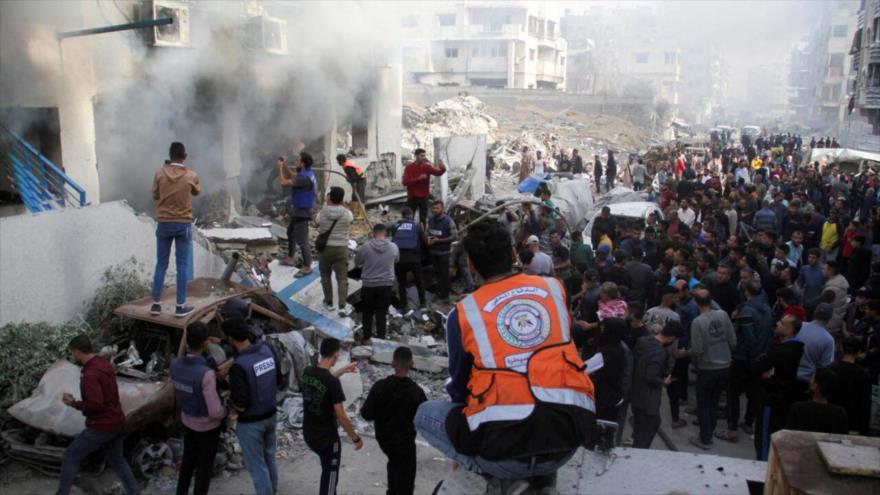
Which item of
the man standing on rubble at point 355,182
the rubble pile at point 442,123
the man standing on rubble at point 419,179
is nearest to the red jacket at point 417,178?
the man standing on rubble at point 419,179

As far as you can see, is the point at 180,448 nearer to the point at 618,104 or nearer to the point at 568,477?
the point at 568,477

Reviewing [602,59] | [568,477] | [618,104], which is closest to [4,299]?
[568,477]

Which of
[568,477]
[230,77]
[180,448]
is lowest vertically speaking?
[180,448]

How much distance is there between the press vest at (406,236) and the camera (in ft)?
27.5

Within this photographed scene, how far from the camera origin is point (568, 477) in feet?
9.69

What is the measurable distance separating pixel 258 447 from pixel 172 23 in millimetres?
8696

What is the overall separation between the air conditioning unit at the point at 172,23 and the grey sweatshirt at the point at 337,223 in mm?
5286

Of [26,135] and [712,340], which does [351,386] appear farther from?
[26,135]

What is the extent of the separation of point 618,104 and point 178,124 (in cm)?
3759

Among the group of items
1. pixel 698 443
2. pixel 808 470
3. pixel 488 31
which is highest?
pixel 488 31

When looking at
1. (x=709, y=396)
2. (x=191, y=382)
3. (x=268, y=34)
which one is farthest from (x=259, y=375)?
(x=268, y=34)

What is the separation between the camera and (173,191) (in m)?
5.97

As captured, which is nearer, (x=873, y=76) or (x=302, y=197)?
(x=302, y=197)

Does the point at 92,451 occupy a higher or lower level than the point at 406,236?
lower
